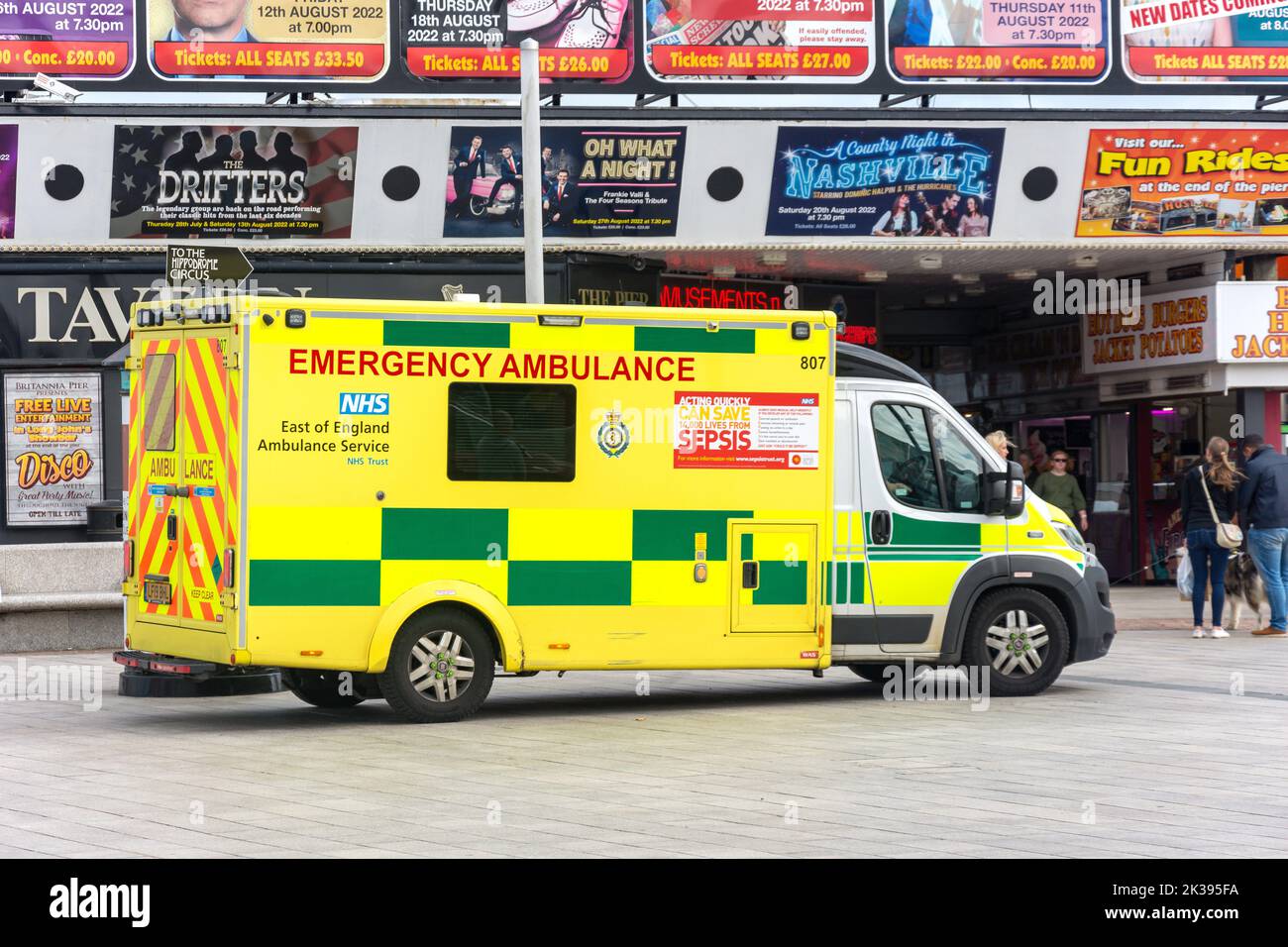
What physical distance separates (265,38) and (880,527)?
10207 mm

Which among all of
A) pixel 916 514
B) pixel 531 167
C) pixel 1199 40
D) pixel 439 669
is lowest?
pixel 439 669

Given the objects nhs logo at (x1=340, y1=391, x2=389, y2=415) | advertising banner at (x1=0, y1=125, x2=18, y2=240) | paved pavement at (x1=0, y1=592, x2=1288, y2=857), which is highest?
advertising banner at (x1=0, y1=125, x2=18, y2=240)

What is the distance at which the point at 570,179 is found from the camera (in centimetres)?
1908

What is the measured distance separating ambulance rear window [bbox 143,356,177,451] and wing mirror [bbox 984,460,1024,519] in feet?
17.8

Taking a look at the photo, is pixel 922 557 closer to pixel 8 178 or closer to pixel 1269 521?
pixel 1269 521

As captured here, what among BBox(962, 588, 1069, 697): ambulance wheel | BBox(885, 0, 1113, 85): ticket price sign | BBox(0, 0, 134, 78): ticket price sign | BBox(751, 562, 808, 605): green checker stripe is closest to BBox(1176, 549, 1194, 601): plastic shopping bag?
BBox(885, 0, 1113, 85): ticket price sign

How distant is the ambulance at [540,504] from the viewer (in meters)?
10.5

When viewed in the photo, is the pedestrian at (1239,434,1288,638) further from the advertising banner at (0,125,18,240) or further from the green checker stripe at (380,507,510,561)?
the advertising banner at (0,125,18,240)

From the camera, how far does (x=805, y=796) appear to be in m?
8.19

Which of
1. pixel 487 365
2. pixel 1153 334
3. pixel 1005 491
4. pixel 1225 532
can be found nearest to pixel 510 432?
pixel 487 365

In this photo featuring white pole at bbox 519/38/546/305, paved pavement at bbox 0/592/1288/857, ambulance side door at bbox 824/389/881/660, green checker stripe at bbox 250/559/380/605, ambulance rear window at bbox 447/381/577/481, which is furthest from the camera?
white pole at bbox 519/38/546/305

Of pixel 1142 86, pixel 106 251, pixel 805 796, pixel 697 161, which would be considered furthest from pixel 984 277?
pixel 805 796

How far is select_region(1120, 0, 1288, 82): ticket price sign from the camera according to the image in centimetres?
1989
